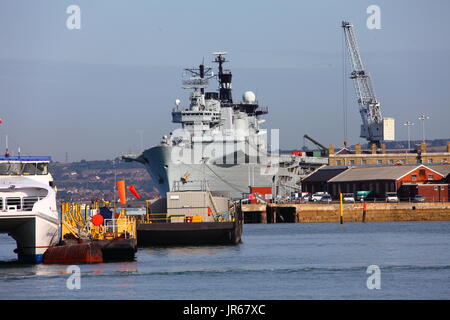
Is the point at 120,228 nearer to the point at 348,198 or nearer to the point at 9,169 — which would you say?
the point at 9,169

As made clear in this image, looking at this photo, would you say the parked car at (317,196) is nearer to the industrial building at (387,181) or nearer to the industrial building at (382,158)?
the industrial building at (387,181)

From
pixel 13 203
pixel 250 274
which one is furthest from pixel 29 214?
pixel 250 274

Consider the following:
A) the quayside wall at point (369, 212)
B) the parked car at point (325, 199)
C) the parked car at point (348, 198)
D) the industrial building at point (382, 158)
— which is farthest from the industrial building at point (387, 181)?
the industrial building at point (382, 158)

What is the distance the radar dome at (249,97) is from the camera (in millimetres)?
155375

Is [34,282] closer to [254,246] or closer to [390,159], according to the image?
[254,246]

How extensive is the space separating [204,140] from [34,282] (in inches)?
3597

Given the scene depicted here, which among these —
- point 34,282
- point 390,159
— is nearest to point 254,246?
point 34,282

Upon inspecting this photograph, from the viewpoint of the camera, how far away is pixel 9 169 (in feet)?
181

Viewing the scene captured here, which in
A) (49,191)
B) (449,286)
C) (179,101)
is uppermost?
(179,101)

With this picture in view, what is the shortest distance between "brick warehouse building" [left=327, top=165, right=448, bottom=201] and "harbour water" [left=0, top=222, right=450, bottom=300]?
221ft

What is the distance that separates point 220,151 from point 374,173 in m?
22.9

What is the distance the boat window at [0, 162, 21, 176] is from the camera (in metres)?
55.0

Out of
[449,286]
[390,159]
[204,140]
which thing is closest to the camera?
[449,286]

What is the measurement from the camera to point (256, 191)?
139000 mm
